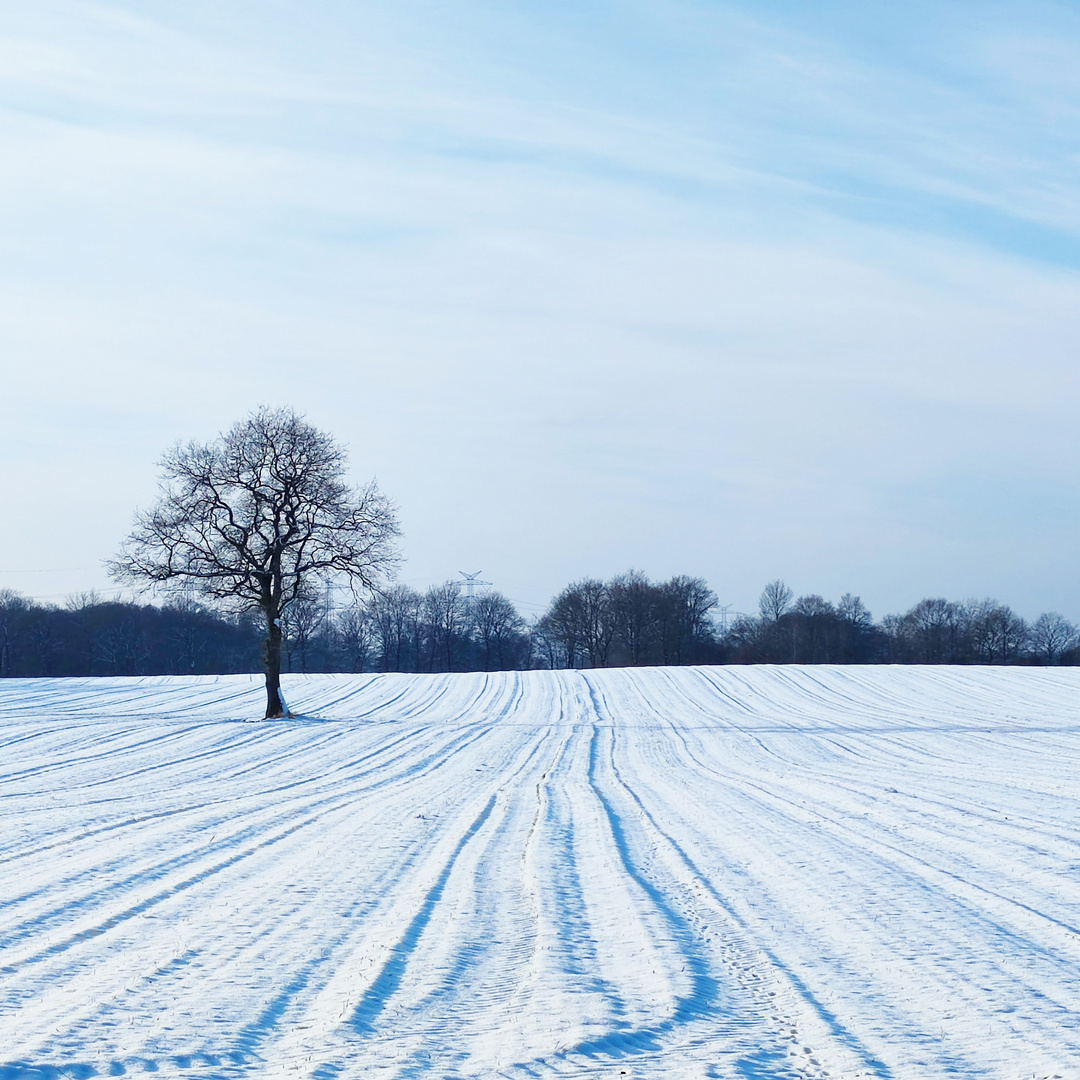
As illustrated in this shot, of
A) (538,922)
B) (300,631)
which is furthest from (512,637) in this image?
(538,922)

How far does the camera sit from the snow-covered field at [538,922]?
5.29 meters

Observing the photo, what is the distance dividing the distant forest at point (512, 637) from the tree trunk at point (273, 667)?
50380 millimetres

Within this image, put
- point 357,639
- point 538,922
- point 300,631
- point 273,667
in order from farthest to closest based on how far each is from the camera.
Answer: point 357,639
point 300,631
point 273,667
point 538,922

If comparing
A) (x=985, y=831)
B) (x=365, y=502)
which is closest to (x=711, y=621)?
(x=365, y=502)

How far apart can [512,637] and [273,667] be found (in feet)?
262

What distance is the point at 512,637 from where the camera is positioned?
4510 inches

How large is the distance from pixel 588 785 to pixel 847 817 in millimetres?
6086

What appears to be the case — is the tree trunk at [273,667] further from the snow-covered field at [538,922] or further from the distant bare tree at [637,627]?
the distant bare tree at [637,627]

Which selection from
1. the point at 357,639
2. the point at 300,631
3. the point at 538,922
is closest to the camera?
the point at 538,922

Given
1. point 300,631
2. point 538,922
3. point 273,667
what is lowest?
point 538,922

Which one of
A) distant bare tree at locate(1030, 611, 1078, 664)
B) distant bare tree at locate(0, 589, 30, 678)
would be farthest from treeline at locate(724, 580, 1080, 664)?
distant bare tree at locate(0, 589, 30, 678)

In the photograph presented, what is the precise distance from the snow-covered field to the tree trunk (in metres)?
13.4

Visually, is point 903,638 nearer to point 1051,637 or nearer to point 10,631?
point 1051,637

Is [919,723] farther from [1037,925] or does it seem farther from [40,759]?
[1037,925]
